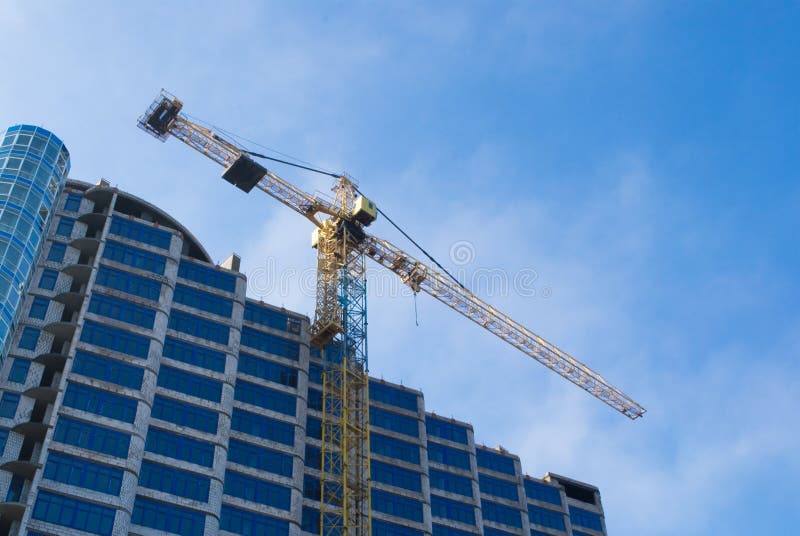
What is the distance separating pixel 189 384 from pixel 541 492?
162ft

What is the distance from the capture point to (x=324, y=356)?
108 metres

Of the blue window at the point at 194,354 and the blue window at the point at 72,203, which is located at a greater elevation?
the blue window at the point at 72,203

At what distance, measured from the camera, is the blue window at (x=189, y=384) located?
9538cm

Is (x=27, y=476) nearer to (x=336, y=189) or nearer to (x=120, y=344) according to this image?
(x=120, y=344)

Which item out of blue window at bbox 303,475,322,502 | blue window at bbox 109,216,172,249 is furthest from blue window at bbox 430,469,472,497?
blue window at bbox 109,216,172,249

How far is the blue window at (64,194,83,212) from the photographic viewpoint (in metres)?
103

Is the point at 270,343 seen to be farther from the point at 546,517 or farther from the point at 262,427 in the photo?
the point at 546,517

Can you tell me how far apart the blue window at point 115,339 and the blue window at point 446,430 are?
36345 millimetres

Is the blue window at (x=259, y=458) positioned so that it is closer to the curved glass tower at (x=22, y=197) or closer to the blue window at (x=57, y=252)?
the curved glass tower at (x=22, y=197)

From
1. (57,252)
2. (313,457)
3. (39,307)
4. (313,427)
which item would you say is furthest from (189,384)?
(57,252)

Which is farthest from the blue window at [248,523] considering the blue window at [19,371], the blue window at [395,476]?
the blue window at [19,371]

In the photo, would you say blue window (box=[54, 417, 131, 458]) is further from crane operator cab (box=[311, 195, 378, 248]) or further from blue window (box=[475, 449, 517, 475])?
blue window (box=[475, 449, 517, 475])

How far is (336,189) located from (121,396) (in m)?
40.1

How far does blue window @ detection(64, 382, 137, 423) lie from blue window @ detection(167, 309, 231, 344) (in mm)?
11601
